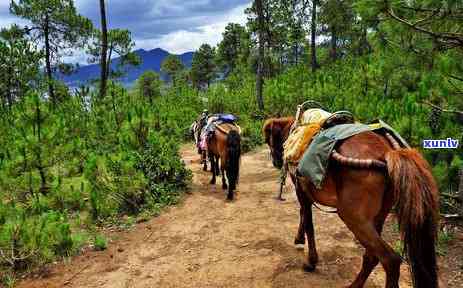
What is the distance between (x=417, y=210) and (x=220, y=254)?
3.13 m

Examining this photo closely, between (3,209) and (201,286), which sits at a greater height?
(3,209)

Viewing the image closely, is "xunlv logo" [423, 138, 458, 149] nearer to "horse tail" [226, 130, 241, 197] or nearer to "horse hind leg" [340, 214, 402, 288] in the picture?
"horse hind leg" [340, 214, 402, 288]

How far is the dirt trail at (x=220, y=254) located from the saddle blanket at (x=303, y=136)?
1495 millimetres

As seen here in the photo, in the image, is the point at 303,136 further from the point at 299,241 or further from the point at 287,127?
the point at 299,241

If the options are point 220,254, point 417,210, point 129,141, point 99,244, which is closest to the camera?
point 417,210

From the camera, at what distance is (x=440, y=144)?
499 cm

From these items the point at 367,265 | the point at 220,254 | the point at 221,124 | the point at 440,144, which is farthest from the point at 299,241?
the point at 221,124

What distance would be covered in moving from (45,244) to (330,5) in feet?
76.3

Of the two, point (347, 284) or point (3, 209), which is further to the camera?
point (3, 209)

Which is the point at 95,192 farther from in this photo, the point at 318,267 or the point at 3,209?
the point at 318,267

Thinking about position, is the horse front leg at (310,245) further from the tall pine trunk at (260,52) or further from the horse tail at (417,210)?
the tall pine trunk at (260,52)

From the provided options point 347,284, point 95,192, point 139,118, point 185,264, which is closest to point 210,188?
point 139,118

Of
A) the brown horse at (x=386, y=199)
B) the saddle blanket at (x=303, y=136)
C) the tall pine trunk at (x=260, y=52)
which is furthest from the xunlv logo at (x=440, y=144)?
the tall pine trunk at (x=260, y=52)

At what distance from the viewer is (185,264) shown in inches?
207
